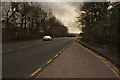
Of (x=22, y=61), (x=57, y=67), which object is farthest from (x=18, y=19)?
(x=57, y=67)

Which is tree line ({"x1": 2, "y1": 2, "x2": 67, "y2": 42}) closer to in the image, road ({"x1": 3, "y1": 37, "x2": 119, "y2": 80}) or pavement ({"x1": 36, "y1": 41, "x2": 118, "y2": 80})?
road ({"x1": 3, "y1": 37, "x2": 119, "y2": 80})

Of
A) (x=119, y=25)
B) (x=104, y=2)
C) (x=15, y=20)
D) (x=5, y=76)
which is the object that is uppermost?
(x=104, y=2)

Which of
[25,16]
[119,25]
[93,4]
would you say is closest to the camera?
[119,25]

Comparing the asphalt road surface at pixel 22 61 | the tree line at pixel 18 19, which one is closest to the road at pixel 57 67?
the asphalt road surface at pixel 22 61

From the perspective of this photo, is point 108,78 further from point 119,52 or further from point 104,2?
point 104,2

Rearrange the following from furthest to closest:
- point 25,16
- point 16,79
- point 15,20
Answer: point 25,16 → point 15,20 → point 16,79

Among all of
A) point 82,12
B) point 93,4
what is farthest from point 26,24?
point 93,4

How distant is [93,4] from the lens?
88.8ft

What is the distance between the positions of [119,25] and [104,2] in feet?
55.5

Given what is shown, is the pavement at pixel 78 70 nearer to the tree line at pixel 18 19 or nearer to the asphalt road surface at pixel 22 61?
the asphalt road surface at pixel 22 61

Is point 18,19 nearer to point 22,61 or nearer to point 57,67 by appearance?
point 22,61

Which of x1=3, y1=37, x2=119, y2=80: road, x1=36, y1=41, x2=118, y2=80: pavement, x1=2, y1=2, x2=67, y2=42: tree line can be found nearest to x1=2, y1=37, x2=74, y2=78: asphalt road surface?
x1=3, y1=37, x2=119, y2=80: road

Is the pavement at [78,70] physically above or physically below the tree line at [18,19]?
below

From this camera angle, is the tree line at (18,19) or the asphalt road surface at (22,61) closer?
the asphalt road surface at (22,61)
